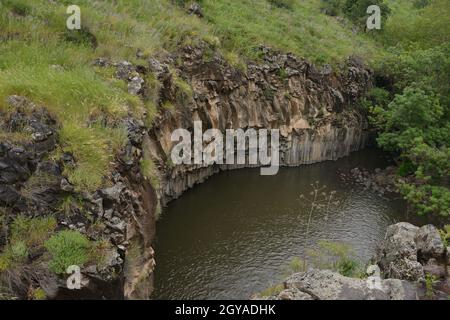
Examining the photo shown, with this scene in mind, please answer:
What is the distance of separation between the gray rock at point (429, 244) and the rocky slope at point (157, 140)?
8848mm

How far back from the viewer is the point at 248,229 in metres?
20.3

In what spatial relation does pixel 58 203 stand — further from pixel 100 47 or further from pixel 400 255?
pixel 400 255

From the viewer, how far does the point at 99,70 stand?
53.9ft

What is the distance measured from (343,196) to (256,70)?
Result: 1037 centimetres

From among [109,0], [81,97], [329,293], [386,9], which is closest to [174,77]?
[109,0]

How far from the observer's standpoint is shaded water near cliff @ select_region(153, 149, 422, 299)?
16344 millimetres

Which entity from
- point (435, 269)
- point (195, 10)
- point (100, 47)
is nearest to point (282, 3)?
point (195, 10)

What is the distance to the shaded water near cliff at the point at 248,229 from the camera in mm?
16344

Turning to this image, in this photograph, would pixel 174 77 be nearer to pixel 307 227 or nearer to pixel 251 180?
pixel 251 180

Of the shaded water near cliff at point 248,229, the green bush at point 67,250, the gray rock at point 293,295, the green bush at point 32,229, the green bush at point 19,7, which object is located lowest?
the shaded water near cliff at point 248,229

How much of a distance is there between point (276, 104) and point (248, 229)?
1207cm

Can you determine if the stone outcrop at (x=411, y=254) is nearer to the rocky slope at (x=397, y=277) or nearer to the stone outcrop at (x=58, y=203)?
the rocky slope at (x=397, y=277)

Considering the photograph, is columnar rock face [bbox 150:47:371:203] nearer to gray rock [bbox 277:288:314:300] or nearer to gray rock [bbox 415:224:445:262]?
gray rock [bbox 277:288:314:300]

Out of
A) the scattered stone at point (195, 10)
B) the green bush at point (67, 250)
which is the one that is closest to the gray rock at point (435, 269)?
the green bush at point (67, 250)
